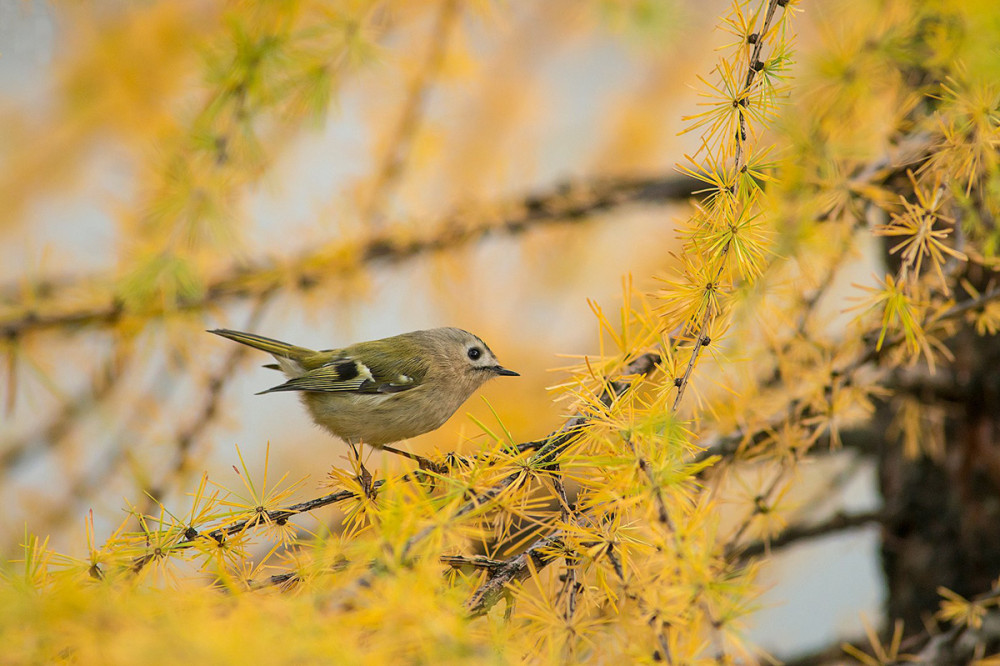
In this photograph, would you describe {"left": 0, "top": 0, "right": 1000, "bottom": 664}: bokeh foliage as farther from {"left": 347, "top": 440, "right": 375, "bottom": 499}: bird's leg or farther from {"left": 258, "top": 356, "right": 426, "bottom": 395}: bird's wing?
{"left": 258, "top": 356, "right": 426, "bottom": 395}: bird's wing

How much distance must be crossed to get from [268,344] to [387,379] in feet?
0.65

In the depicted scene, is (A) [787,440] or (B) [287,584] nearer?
(B) [287,584]

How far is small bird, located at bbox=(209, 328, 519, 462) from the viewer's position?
1181 millimetres

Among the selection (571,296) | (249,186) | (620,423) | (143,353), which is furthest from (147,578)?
(571,296)

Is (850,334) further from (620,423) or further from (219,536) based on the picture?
(219,536)

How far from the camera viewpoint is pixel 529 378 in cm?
154

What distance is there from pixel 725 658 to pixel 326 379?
915 millimetres

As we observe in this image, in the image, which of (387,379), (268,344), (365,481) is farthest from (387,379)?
(365,481)

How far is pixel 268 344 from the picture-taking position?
1246 millimetres

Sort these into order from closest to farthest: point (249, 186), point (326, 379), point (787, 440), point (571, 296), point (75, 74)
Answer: point (787, 440)
point (249, 186)
point (326, 379)
point (75, 74)
point (571, 296)

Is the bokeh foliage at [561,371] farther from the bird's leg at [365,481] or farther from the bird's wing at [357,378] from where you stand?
the bird's wing at [357,378]

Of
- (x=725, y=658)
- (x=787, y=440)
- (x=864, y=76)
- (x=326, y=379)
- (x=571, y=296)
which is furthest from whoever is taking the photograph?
(x=571, y=296)

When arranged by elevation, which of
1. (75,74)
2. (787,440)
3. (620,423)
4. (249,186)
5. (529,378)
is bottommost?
(529,378)

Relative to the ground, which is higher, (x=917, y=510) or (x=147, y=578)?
(x=147, y=578)
